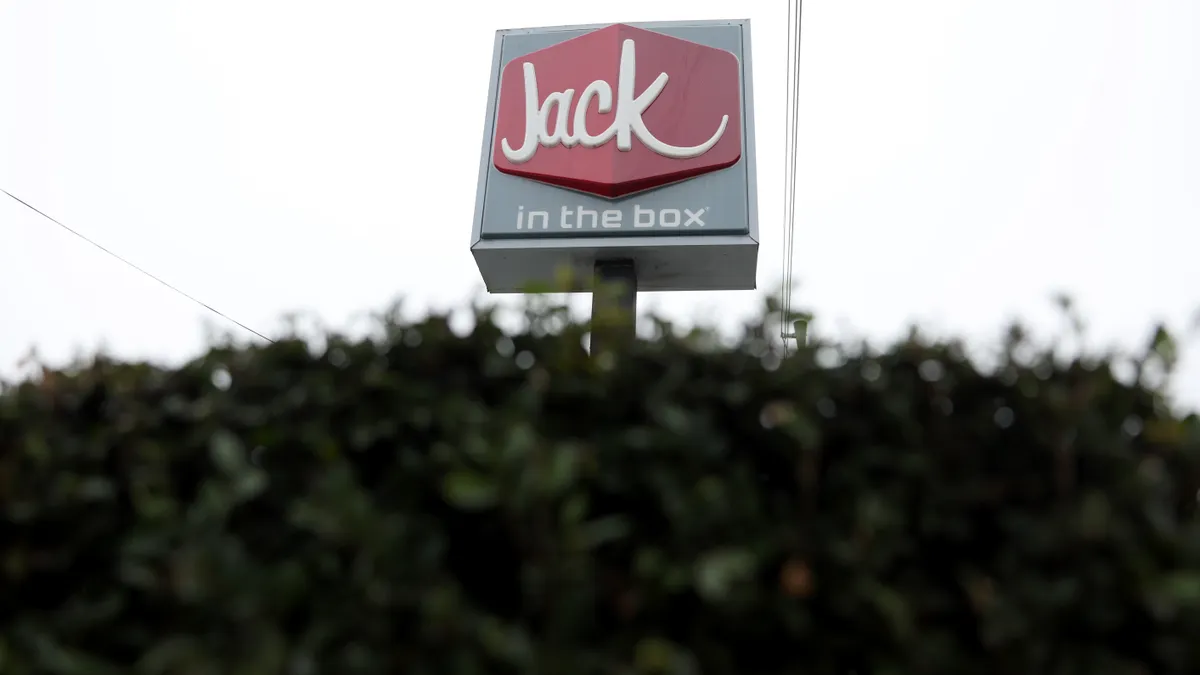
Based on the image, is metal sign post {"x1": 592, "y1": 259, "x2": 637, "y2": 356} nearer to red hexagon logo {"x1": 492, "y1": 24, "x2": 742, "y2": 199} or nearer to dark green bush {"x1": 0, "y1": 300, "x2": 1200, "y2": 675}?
dark green bush {"x1": 0, "y1": 300, "x2": 1200, "y2": 675}

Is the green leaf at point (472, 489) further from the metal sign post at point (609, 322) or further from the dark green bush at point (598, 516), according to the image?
the metal sign post at point (609, 322)

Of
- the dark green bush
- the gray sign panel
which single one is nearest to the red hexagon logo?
the gray sign panel

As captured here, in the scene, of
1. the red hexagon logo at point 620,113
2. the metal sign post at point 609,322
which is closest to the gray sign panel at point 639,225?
the red hexagon logo at point 620,113

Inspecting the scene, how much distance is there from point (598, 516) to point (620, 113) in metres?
3.37

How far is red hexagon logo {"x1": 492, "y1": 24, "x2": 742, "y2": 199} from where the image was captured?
13.3ft

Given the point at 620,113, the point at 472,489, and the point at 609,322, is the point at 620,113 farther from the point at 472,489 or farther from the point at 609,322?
the point at 472,489

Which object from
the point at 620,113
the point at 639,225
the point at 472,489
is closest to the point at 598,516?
the point at 472,489

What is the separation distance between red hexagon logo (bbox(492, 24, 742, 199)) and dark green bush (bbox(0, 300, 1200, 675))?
2.97 m

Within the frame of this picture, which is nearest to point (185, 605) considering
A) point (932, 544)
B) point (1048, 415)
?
point (932, 544)

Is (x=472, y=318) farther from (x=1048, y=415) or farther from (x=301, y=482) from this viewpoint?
(x=1048, y=415)

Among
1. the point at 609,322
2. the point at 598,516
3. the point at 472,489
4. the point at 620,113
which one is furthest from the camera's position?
the point at 620,113

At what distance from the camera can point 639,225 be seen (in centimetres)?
395

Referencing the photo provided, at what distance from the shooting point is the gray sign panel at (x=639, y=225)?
393 centimetres

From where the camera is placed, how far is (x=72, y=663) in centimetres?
91
